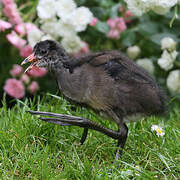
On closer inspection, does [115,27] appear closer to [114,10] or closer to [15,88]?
[114,10]

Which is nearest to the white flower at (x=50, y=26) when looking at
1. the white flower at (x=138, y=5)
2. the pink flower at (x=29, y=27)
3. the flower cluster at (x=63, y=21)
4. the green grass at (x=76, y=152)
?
the flower cluster at (x=63, y=21)

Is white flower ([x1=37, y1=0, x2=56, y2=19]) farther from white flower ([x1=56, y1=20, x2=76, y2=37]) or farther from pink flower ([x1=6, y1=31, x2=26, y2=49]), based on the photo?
pink flower ([x1=6, y1=31, x2=26, y2=49])

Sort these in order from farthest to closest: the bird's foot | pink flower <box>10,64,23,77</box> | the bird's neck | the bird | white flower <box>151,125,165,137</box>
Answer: pink flower <box>10,64,23,77</box> < white flower <box>151,125,165,137</box> < the bird's neck < the bird < the bird's foot


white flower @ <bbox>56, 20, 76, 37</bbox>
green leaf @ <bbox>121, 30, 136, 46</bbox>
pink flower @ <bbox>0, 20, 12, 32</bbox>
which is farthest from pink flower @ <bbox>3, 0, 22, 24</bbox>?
green leaf @ <bbox>121, 30, 136, 46</bbox>

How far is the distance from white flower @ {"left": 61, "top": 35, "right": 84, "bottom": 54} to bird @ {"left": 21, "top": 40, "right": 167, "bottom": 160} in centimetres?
115

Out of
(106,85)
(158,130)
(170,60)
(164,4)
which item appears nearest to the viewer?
(106,85)

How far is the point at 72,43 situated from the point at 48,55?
1.21 m

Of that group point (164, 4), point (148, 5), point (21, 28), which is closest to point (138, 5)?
point (148, 5)

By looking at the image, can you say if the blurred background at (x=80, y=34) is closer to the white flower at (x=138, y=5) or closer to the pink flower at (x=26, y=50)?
the pink flower at (x=26, y=50)

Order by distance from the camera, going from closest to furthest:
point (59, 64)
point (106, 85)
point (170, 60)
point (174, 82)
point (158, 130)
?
point (106, 85) < point (59, 64) < point (158, 130) < point (170, 60) < point (174, 82)

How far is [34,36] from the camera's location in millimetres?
4176

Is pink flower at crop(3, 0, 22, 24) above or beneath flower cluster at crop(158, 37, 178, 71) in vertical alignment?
above

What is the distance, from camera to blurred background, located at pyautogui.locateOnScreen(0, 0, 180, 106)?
4125 millimetres

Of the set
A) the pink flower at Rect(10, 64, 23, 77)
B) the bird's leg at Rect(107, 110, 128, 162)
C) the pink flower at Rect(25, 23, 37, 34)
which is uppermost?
the pink flower at Rect(25, 23, 37, 34)
